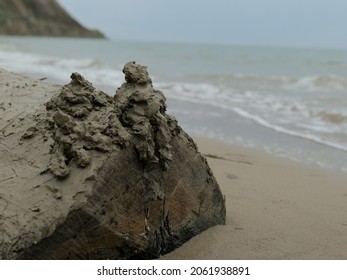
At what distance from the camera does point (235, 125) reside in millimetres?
7031

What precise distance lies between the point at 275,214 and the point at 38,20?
247 ft

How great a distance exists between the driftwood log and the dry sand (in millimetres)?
224

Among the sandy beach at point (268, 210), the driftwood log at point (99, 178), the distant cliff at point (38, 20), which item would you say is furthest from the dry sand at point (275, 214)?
the distant cliff at point (38, 20)

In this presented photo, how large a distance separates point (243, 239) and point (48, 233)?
1.19 meters

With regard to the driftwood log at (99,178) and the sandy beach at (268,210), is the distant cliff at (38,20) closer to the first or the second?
the sandy beach at (268,210)

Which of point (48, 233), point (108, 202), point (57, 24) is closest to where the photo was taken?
point (48, 233)

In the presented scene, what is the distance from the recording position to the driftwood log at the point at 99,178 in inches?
83.2

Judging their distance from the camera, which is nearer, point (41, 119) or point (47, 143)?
point (47, 143)

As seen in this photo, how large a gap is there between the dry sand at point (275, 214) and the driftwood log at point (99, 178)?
22cm

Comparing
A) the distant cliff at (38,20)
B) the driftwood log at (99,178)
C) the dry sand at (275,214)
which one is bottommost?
the dry sand at (275,214)

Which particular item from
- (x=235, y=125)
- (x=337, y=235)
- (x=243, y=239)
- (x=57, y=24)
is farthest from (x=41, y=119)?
(x=57, y=24)

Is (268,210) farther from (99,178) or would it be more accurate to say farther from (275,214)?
(99,178)

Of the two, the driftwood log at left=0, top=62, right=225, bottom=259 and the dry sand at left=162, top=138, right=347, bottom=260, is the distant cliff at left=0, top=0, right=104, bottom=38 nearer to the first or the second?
the dry sand at left=162, top=138, right=347, bottom=260

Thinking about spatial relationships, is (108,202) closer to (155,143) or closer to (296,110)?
(155,143)
